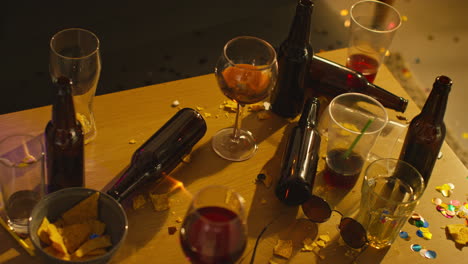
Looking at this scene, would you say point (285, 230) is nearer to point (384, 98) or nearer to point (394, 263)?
point (394, 263)

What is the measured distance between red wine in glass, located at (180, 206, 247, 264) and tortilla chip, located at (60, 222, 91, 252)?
218 mm

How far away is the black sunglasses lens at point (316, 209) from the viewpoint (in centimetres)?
125

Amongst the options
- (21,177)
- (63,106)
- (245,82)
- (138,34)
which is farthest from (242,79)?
(138,34)

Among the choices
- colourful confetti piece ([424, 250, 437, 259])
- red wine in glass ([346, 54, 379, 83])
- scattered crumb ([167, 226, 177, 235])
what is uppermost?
red wine in glass ([346, 54, 379, 83])

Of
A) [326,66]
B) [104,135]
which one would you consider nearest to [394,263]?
[326,66]

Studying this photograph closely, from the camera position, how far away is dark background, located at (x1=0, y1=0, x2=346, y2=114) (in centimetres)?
241

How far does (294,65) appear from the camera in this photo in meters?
1.40

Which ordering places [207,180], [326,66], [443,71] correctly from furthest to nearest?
[443,71], [326,66], [207,180]

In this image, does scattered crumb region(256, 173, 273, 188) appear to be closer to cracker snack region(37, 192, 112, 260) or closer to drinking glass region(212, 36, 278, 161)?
drinking glass region(212, 36, 278, 161)

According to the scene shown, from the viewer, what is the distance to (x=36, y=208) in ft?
3.44

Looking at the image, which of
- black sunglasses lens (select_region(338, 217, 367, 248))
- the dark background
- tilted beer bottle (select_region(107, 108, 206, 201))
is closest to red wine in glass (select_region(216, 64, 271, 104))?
tilted beer bottle (select_region(107, 108, 206, 201))

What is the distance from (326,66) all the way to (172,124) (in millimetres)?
444


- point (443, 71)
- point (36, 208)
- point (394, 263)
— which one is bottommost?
point (443, 71)

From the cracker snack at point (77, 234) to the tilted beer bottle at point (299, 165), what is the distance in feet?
1.28
